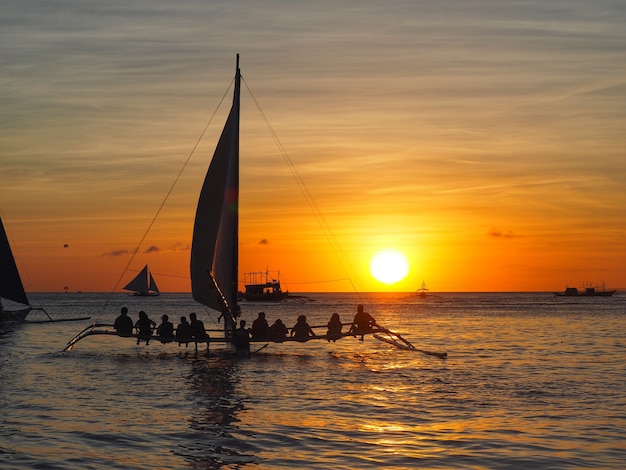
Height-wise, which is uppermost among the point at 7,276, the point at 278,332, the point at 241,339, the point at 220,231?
the point at 220,231

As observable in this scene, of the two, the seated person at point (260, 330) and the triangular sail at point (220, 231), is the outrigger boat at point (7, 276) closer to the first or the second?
the triangular sail at point (220, 231)

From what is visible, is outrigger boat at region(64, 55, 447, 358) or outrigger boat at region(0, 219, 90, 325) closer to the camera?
outrigger boat at region(64, 55, 447, 358)

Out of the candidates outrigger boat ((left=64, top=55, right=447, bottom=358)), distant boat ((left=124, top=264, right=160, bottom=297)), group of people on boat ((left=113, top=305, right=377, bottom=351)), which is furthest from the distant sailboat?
distant boat ((left=124, top=264, right=160, bottom=297))

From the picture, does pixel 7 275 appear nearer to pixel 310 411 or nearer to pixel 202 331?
pixel 202 331

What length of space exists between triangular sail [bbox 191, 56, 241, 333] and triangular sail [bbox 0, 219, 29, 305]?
85.4 feet

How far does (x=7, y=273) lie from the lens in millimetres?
59656

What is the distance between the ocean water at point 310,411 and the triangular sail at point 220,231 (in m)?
3.24

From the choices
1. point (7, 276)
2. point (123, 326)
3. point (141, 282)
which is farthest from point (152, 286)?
point (123, 326)

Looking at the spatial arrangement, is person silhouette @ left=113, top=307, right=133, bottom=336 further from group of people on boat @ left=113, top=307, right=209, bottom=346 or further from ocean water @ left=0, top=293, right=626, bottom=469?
ocean water @ left=0, top=293, right=626, bottom=469

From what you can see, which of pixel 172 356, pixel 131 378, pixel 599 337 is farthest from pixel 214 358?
pixel 599 337

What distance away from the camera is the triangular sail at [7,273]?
59.4 m

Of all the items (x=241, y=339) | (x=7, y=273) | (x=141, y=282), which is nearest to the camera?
(x=241, y=339)

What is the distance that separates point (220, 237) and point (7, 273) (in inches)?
1098

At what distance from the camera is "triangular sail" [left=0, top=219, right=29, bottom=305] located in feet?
195
